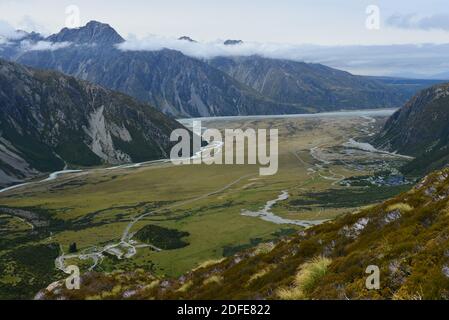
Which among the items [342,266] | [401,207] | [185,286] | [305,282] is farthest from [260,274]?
[401,207]

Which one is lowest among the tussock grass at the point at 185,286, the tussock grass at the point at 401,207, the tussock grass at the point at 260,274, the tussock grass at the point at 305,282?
the tussock grass at the point at 185,286

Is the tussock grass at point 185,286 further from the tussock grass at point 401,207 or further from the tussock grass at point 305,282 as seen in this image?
the tussock grass at point 401,207

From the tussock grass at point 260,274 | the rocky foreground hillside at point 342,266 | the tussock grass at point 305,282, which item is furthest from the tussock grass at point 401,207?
the tussock grass at point 260,274

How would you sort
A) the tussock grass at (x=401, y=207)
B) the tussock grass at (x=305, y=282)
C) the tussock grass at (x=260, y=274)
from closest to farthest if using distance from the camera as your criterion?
the tussock grass at (x=305, y=282) < the tussock grass at (x=260, y=274) < the tussock grass at (x=401, y=207)

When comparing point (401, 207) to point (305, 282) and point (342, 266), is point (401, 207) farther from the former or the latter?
point (305, 282)
